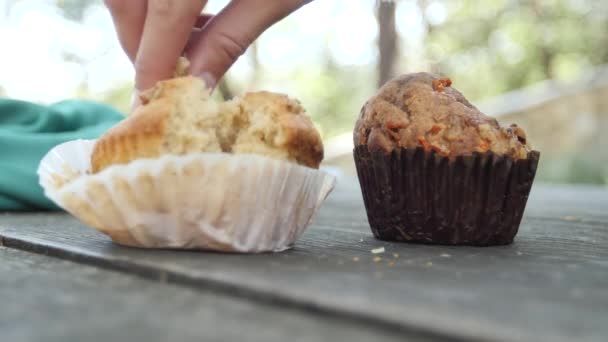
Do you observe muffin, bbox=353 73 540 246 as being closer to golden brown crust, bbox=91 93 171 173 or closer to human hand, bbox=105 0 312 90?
human hand, bbox=105 0 312 90

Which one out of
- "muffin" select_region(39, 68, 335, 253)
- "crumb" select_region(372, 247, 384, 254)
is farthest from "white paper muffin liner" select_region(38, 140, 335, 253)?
"crumb" select_region(372, 247, 384, 254)

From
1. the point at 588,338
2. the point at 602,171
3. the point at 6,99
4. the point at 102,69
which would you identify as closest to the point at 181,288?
the point at 588,338

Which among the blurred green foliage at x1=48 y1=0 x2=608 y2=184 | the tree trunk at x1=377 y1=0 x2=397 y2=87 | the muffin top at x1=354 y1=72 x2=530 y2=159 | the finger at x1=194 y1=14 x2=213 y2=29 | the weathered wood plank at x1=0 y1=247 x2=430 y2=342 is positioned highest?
the blurred green foliage at x1=48 y1=0 x2=608 y2=184

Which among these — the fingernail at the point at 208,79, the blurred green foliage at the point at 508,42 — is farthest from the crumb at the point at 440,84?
the blurred green foliage at the point at 508,42

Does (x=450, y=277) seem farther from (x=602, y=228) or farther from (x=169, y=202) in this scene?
(x=602, y=228)

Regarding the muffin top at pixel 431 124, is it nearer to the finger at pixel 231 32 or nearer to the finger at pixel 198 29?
the finger at pixel 231 32

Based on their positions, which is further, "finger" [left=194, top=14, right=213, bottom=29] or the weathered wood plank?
"finger" [left=194, top=14, right=213, bottom=29]

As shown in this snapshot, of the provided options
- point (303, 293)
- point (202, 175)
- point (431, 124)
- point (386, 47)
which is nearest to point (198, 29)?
point (202, 175)
